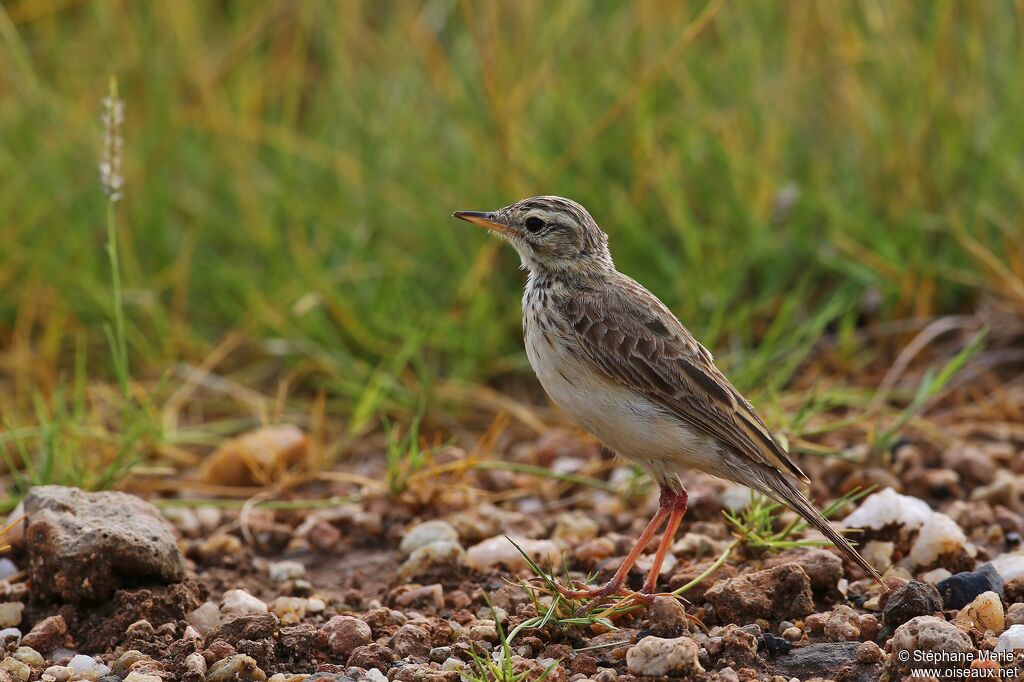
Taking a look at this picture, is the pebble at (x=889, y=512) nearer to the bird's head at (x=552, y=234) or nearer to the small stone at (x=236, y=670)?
the bird's head at (x=552, y=234)


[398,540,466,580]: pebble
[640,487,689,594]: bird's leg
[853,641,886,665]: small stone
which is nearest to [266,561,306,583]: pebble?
[398,540,466,580]: pebble

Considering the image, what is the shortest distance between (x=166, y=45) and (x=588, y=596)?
5684mm

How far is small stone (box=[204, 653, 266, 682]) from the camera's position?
384cm

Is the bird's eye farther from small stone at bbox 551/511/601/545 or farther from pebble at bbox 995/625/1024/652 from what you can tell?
pebble at bbox 995/625/1024/652

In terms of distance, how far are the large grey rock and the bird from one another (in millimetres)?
1373

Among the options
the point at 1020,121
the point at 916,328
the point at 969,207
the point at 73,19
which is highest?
the point at 73,19

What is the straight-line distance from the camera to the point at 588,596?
435 cm

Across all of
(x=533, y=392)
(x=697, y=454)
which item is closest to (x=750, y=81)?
(x=533, y=392)

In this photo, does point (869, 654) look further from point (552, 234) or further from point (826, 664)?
point (552, 234)

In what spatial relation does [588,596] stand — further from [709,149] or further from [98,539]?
[709,149]

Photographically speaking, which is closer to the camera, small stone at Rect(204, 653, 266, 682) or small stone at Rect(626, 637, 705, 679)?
small stone at Rect(626, 637, 705, 679)

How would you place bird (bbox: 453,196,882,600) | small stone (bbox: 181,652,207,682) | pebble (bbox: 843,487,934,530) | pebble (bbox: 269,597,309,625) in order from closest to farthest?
1. small stone (bbox: 181,652,207,682)
2. bird (bbox: 453,196,882,600)
3. pebble (bbox: 269,597,309,625)
4. pebble (bbox: 843,487,934,530)

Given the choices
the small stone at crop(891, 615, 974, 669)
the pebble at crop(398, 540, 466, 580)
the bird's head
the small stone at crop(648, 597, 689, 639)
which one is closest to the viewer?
the small stone at crop(891, 615, 974, 669)

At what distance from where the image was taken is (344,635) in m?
4.11
